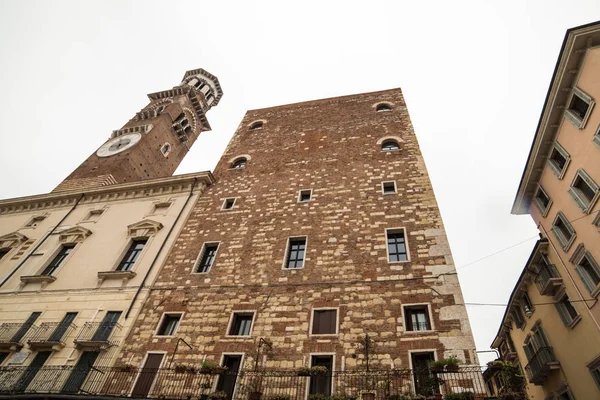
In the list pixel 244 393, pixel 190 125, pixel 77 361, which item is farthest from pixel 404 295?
pixel 190 125

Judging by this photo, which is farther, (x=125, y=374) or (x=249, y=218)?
(x=249, y=218)

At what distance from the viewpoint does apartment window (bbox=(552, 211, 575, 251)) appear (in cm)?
1448

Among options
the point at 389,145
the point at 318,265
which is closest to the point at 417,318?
the point at 318,265

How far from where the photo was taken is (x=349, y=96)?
25.3 m

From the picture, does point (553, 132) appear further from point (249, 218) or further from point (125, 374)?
point (125, 374)

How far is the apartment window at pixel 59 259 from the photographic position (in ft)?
54.9

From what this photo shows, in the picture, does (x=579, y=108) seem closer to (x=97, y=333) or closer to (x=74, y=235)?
(x=97, y=333)

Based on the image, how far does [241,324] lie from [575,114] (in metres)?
14.9

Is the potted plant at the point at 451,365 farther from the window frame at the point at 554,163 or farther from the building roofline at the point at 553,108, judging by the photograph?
the building roofline at the point at 553,108

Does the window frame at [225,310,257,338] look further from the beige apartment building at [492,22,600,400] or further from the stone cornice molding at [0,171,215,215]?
the beige apartment building at [492,22,600,400]

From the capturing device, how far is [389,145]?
1934cm

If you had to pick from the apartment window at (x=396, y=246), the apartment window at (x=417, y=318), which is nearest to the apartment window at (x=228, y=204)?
the apartment window at (x=396, y=246)

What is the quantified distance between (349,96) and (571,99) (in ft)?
45.3

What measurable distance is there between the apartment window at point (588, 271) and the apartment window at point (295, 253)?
1050 cm
